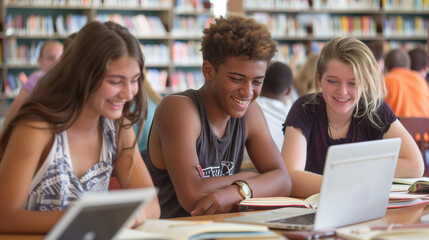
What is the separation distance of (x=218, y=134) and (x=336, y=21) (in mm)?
5431

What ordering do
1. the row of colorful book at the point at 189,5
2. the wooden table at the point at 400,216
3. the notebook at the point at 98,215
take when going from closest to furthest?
1. the notebook at the point at 98,215
2. the wooden table at the point at 400,216
3. the row of colorful book at the point at 189,5

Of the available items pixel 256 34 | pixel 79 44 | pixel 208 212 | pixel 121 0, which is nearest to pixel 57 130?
pixel 79 44

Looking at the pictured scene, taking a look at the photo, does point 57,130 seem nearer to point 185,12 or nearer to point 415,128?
point 415,128

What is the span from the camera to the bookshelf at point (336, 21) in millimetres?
6988

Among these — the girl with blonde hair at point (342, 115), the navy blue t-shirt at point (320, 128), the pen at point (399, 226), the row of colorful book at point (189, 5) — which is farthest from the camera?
the row of colorful book at point (189, 5)

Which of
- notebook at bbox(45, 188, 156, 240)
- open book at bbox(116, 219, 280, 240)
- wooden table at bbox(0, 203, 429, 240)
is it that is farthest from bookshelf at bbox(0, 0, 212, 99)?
notebook at bbox(45, 188, 156, 240)

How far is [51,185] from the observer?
1.61m

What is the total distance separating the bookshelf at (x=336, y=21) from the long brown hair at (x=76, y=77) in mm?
5368

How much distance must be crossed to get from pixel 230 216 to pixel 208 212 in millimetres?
163

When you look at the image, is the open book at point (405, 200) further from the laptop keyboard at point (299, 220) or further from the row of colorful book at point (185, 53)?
the row of colorful book at point (185, 53)

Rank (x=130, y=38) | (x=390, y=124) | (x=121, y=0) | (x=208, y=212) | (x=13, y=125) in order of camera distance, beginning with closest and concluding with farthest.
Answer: (x=13, y=125), (x=130, y=38), (x=208, y=212), (x=390, y=124), (x=121, y=0)

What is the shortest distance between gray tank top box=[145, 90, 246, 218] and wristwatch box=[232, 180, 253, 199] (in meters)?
0.20

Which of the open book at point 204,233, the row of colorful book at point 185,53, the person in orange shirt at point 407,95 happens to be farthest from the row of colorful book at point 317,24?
the open book at point 204,233

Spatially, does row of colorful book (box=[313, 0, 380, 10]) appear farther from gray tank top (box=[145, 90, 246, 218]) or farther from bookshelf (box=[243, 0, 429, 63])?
gray tank top (box=[145, 90, 246, 218])
